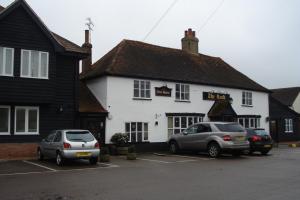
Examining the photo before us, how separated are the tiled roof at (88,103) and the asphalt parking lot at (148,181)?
7.14 m

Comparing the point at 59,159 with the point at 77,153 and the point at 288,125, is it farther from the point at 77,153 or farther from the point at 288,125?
the point at 288,125

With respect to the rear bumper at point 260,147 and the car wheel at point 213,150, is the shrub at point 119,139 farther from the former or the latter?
the rear bumper at point 260,147

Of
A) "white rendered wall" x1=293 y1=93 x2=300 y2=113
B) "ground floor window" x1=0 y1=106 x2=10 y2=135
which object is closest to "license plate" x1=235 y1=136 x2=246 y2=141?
"ground floor window" x1=0 y1=106 x2=10 y2=135

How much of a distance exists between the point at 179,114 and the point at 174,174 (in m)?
14.0

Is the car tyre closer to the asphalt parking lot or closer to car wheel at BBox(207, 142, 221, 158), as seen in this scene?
the asphalt parking lot

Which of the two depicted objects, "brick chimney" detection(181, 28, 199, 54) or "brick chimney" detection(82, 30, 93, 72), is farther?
"brick chimney" detection(181, 28, 199, 54)

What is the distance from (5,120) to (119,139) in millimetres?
6557

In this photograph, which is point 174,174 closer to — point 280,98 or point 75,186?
point 75,186

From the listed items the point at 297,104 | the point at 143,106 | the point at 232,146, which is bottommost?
the point at 232,146

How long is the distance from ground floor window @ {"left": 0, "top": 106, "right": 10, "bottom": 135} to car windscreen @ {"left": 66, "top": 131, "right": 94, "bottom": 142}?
5.58 meters

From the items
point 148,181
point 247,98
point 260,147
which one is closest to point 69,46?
point 260,147

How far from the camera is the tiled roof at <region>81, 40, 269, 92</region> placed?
26.0 m

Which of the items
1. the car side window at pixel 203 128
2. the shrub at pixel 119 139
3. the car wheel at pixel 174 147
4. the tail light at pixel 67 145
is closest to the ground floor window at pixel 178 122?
the car wheel at pixel 174 147

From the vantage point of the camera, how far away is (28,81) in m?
21.0
